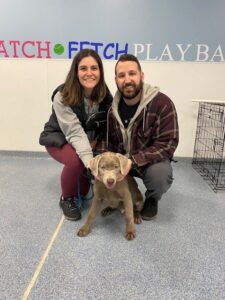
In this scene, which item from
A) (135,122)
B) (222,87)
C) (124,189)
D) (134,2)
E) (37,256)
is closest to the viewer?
(37,256)

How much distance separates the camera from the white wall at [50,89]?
2.75 metres

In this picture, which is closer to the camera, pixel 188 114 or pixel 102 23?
pixel 102 23

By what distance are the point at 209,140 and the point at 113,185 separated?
175cm

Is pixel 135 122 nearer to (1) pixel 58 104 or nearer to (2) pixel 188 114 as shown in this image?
(1) pixel 58 104

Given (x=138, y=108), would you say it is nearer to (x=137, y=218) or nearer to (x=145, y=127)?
(x=145, y=127)

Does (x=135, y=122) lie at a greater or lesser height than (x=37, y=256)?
greater

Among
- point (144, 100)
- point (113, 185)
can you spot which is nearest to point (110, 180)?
point (113, 185)

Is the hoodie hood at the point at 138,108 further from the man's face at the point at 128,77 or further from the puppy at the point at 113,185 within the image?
the puppy at the point at 113,185

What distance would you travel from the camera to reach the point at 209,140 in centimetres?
293

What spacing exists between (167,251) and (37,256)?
0.67 metres

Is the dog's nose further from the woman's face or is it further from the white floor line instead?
the woman's face

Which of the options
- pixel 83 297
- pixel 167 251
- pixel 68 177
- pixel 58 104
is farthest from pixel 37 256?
pixel 58 104

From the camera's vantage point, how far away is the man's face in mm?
1689

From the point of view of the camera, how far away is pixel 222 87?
2775 millimetres
